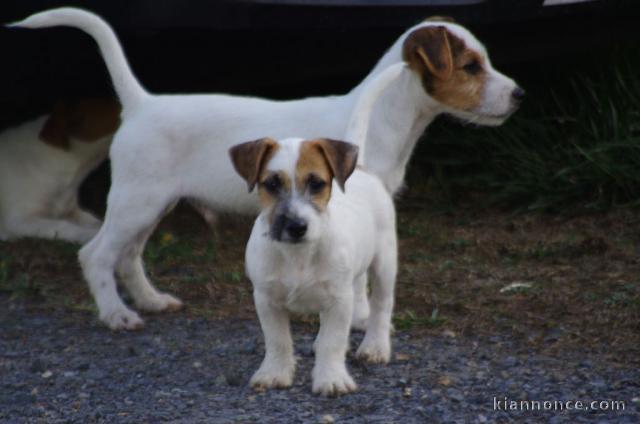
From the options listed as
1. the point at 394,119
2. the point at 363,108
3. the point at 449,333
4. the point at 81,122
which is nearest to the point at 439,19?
the point at 394,119

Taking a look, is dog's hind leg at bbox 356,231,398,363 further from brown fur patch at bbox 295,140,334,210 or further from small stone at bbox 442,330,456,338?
brown fur patch at bbox 295,140,334,210

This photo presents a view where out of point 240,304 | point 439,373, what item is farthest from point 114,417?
point 240,304

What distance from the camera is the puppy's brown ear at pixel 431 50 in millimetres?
5809

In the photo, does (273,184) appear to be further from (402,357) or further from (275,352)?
(402,357)

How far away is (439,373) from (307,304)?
0.62 m

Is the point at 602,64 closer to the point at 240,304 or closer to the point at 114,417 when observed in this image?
the point at 240,304

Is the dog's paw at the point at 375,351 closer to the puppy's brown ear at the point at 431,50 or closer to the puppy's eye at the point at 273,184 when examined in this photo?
the puppy's eye at the point at 273,184

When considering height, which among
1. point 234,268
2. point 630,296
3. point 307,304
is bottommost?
point 234,268

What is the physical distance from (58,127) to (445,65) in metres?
2.86

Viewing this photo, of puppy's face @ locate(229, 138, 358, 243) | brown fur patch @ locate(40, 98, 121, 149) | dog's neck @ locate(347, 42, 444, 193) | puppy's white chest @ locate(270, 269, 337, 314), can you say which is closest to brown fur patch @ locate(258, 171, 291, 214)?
puppy's face @ locate(229, 138, 358, 243)

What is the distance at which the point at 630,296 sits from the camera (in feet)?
18.1

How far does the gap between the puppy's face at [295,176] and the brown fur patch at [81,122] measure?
128 inches

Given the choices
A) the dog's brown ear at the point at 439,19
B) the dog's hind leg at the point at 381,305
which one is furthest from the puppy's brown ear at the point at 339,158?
the dog's brown ear at the point at 439,19

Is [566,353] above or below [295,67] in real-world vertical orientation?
below
